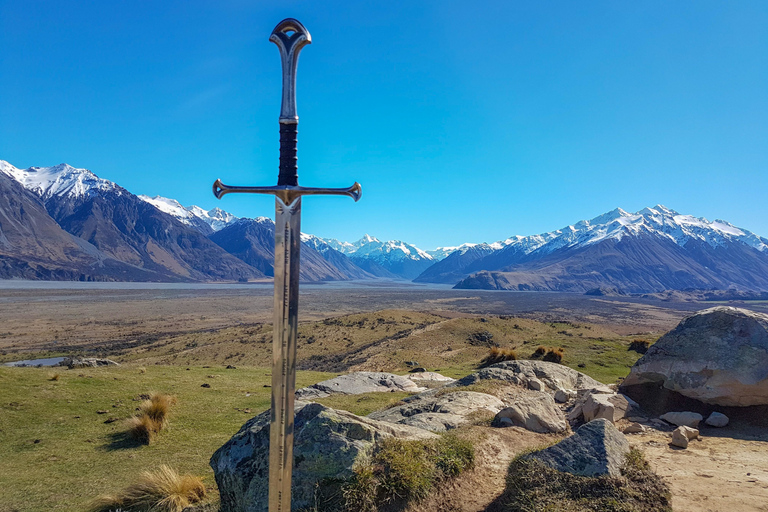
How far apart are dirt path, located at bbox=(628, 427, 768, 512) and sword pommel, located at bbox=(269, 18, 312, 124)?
6658 mm

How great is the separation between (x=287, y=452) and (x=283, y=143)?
2818 millimetres

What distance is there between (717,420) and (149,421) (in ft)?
43.1

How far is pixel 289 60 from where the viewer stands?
3666 mm

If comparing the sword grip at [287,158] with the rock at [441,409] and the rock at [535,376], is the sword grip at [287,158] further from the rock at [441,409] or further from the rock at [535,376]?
the rock at [535,376]

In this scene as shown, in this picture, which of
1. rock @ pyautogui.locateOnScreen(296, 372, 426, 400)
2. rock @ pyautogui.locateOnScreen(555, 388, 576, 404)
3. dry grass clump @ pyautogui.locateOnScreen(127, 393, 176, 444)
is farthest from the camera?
rock @ pyautogui.locateOnScreen(296, 372, 426, 400)

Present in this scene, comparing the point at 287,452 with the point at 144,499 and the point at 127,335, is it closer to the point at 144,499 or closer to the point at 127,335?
the point at 144,499

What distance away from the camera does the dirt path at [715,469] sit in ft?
18.3

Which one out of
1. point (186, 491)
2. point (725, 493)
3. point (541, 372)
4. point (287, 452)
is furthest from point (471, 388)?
point (287, 452)

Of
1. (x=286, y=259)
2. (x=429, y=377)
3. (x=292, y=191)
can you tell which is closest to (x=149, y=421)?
(x=286, y=259)

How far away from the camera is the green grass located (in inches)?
275

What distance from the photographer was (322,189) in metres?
3.53

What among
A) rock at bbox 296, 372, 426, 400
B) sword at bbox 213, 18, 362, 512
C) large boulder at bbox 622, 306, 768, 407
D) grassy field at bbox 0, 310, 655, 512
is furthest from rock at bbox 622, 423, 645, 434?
sword at bbox 213, 18, 362, 512

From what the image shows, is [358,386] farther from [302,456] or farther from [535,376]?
[302,456]

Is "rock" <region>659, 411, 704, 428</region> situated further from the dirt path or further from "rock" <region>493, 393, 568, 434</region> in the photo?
"rock" <region>493, 393, 568, 434</region>
